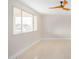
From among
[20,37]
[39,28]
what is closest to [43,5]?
[39,28]

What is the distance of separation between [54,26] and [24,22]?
0.53 meters

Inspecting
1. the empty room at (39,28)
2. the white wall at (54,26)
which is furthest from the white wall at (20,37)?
the white wall at (54,26)

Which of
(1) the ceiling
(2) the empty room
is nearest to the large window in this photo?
(2) the empty room

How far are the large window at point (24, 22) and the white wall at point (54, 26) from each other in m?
0.18

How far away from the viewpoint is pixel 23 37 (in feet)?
6.75

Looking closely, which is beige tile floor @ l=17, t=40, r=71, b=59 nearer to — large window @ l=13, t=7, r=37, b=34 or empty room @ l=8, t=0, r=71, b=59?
empty room @ l=8, t=0, r=71, b=59

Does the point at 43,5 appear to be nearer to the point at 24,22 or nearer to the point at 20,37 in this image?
the point at 24,22

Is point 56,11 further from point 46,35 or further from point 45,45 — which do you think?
point 45,45

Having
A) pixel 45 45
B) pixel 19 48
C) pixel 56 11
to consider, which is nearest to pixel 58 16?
pixel 56 11

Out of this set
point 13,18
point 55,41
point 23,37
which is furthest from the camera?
point 23,37
